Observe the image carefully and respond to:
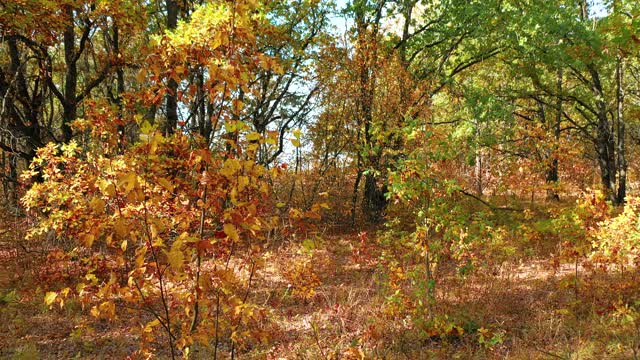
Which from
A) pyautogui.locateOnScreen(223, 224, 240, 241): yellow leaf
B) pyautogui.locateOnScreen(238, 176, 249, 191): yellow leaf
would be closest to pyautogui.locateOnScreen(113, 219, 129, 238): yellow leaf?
pyautogui.locateOnScreen(223, 224, 240, 241): yellow leaf

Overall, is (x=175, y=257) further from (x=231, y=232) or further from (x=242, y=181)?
(x=242, y=181)

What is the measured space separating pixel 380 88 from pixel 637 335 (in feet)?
24.7

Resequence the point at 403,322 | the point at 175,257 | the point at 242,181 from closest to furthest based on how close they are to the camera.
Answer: the point at 175,257 → the point at 242,181 → the point at 403,322

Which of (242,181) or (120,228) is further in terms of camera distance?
(242,181)

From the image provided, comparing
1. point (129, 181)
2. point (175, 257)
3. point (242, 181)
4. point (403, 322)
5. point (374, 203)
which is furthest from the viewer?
point (374, 203)

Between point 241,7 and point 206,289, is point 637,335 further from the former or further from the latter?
point 241,7

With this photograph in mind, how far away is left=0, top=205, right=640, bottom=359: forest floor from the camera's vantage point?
173 inches

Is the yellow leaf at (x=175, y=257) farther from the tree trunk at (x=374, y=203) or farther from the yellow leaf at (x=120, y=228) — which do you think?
the tree trunk at (x=374, y=203)

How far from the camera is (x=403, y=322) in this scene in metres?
5.26

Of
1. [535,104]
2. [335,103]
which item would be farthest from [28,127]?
[535,104]

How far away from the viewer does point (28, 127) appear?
9.53 m

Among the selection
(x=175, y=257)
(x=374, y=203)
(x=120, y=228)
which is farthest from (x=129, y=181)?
(x=374, y=203)

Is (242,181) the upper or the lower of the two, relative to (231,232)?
upper

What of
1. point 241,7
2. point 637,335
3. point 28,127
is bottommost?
point 637,335
